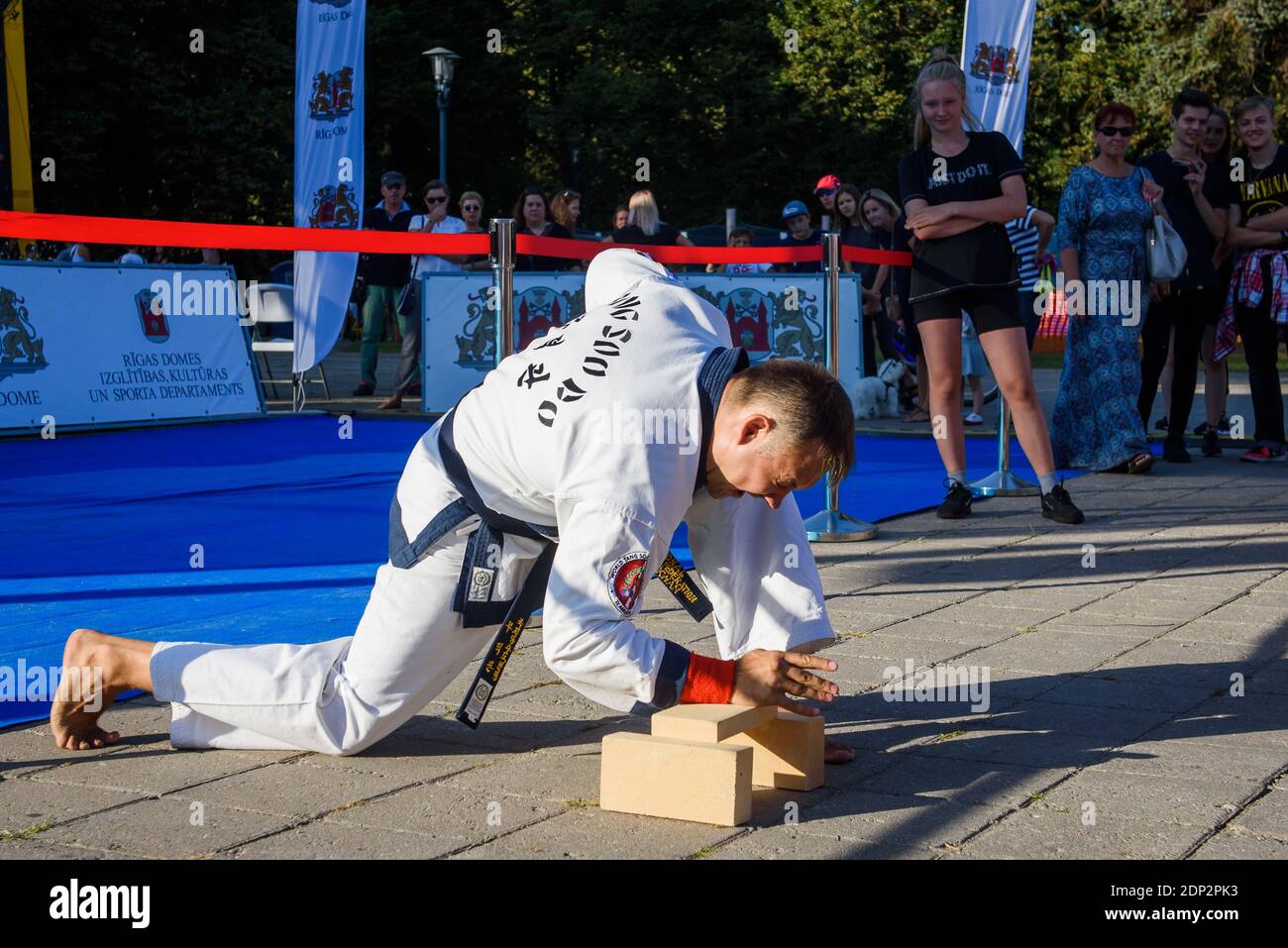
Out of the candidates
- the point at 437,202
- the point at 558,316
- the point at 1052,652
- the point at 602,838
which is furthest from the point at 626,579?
the point at 437,202

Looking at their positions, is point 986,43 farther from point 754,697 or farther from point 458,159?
point 458,159

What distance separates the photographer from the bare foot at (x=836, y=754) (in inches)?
149

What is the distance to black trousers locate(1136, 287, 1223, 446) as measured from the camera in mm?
10336

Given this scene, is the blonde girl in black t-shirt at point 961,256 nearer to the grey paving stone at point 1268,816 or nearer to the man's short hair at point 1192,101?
the man's short hair at point 1192,101

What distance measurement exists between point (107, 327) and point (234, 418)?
150cm

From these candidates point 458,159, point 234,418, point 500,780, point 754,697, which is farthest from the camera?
point 458,159

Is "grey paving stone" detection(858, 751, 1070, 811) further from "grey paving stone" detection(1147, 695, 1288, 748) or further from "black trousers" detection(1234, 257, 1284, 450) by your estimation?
"black trousers" detection(1234, 257, 1284, 450)

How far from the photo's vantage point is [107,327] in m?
12.8

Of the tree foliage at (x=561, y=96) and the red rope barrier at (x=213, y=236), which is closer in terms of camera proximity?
the red rope barrier at (x=213, y=236)

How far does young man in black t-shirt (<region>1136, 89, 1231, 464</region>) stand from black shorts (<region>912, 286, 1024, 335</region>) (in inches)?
107

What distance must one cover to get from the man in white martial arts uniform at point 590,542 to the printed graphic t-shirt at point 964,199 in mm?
3712

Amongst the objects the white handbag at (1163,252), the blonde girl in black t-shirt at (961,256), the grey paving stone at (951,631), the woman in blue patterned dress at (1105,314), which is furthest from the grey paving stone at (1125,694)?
the white handbag at (1163,252)
